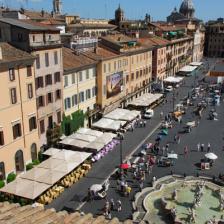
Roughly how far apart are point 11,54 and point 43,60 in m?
5.11

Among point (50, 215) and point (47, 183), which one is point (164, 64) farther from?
point (50, 215)

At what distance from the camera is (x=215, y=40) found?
520 ft

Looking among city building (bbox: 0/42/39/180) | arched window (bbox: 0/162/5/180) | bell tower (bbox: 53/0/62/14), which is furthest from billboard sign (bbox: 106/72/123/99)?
bell tower (bbox: 53/0/62/14)

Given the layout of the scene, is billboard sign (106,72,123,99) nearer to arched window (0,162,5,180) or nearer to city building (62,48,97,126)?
city building (62,48,97,126)

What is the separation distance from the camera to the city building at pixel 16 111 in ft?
109

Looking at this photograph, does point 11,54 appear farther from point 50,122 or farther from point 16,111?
point 50,122

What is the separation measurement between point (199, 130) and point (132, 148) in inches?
525

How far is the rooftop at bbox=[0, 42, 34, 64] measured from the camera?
3375 cm

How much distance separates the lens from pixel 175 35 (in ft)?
339

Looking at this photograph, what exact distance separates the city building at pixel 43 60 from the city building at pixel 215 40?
129m

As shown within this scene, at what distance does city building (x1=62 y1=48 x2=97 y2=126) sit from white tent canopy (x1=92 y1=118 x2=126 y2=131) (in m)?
2.90

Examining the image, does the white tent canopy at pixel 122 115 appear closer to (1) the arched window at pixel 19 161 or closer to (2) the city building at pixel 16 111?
(2) the city building at pixel 16 111

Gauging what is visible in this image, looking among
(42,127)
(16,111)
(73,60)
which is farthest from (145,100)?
(16,111)

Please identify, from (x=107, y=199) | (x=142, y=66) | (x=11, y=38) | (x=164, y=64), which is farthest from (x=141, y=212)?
(x=164, y=64)
